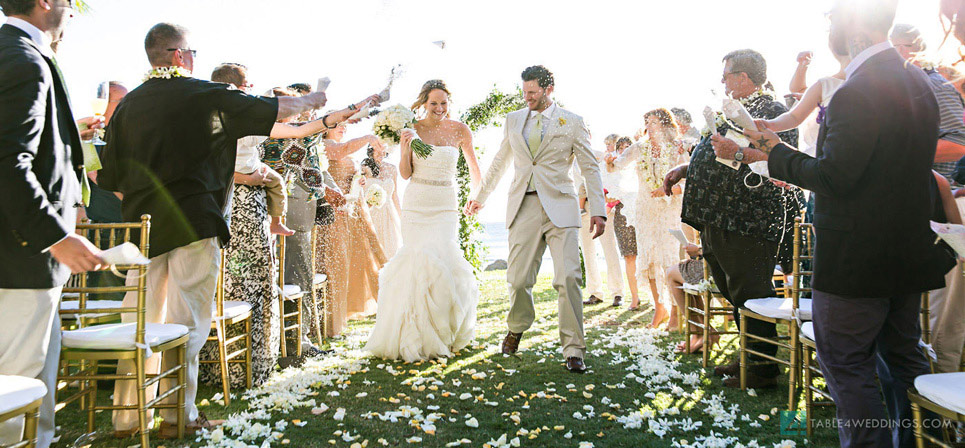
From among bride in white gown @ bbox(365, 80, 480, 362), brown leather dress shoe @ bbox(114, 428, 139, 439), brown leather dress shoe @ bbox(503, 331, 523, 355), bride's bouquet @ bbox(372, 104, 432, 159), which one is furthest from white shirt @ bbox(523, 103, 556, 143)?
brown leather dress shoe @ bbox(114, 428, 139, 439)

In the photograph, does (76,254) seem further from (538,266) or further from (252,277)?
(538,266)

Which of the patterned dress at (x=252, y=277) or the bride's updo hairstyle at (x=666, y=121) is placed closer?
the patterned dress at (x=252, y=277)

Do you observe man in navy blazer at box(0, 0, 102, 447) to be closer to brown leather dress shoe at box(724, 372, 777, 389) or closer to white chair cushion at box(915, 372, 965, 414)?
white chair cushion at box(915, 372, 965, 414)

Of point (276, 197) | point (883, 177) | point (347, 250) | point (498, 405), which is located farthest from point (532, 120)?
point (883, 177)

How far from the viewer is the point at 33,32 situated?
226 cm

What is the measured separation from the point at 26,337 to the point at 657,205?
6.14 meters

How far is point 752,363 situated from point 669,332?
7.67ft

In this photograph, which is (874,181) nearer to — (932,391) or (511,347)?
(932,391)

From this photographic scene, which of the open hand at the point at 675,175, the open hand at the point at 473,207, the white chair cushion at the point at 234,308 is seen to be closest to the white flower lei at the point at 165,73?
the white chair cushion at the point at 234,308

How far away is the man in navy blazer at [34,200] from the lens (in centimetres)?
204

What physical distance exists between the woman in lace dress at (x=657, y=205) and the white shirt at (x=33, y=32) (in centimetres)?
566

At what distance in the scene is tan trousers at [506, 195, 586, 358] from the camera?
15.5 feet

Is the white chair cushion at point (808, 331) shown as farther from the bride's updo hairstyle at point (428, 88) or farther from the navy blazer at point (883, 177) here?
the bride's updo hairstyle at point (428, 88)

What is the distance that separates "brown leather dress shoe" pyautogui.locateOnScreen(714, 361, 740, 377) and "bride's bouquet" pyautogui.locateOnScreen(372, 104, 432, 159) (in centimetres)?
300
